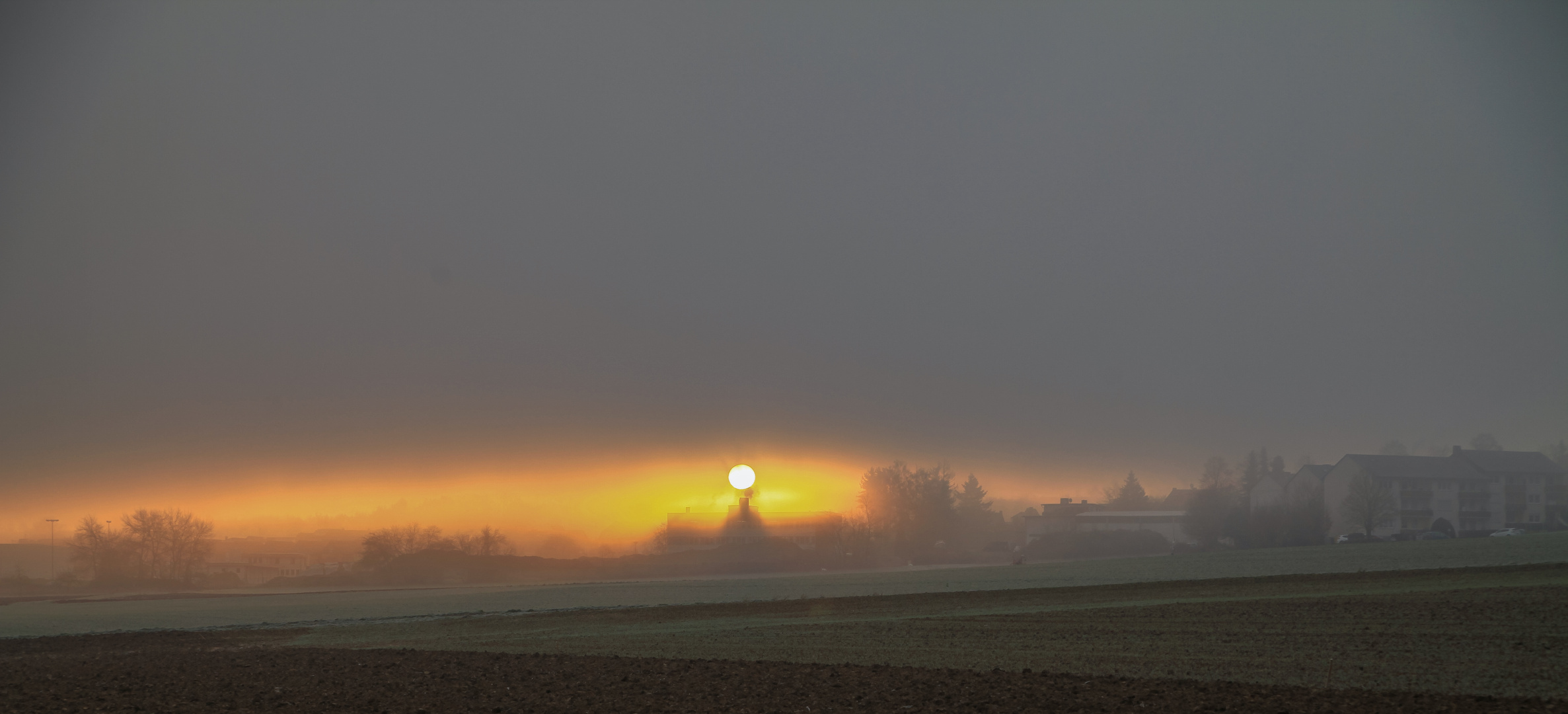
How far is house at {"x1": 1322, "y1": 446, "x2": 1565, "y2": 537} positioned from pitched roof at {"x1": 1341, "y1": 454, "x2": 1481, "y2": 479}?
0.41 ft

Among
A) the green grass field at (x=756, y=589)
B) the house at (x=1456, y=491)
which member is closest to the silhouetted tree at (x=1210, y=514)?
the house at (x=1456, y=491)

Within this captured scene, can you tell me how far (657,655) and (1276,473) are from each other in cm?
15038

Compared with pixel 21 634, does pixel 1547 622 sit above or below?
above

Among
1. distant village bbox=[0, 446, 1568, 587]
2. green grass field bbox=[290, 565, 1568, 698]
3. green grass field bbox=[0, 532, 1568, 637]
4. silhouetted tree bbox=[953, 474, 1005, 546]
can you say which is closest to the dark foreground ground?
green grass field bbox=[290, 565, 1568, 698]

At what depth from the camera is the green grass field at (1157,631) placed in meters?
23.5

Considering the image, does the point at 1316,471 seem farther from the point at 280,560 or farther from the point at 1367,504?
the point at 280,560

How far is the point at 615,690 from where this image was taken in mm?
23453

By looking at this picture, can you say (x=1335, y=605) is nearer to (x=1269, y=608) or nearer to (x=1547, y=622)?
(x=1269, y=608)

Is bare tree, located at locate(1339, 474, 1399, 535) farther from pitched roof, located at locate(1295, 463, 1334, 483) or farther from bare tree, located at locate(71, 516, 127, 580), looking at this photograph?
bare tree, located at locate(71, 516, 127, 580)

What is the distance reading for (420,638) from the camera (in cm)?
4138

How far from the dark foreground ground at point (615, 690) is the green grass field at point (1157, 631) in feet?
5.94

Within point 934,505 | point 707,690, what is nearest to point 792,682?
point 707,690

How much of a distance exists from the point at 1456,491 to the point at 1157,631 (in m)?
122

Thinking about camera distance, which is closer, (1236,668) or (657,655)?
(1236,668)
